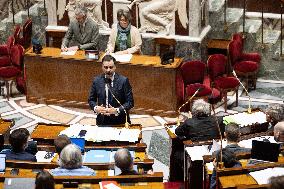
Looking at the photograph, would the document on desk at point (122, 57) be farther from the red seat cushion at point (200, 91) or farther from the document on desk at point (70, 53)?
the red seat cushion at point (200, 91)

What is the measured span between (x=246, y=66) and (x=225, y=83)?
2.47 feet

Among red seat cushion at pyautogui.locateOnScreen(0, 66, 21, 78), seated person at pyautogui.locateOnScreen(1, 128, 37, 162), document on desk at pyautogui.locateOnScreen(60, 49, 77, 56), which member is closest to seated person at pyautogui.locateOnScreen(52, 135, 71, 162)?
seated person at pyautogui.locateOnScreen(1, 128, 37, 162)

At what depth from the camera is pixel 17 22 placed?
1291 centimetres

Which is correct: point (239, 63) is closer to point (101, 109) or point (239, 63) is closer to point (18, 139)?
point (101, 109)

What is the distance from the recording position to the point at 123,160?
20.2 ft

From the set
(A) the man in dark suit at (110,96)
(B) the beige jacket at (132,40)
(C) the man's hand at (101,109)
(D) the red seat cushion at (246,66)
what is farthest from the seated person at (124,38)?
(C) the man's hand at (101,109)

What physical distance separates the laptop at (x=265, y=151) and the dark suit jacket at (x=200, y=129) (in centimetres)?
85

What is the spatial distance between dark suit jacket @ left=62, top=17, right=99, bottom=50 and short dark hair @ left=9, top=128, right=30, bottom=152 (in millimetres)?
3997

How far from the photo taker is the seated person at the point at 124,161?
242 inches

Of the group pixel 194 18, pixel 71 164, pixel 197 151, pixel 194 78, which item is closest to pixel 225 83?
pixel 194 78

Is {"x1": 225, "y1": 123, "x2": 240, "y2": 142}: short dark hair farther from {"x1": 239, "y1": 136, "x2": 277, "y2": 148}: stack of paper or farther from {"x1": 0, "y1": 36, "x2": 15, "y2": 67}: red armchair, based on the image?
{"x1": 0, "y1": 36, "x2": 15, "y2": 67}: red armchair

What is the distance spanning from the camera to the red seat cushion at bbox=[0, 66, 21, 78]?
10.9 metres

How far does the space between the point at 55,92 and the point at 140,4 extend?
207 centimetres

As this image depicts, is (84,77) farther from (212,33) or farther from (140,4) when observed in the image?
(212,33)
